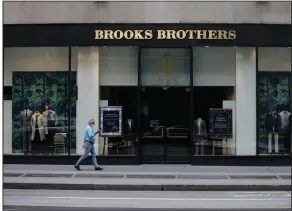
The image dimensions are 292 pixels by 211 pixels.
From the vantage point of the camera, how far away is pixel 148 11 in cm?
1661

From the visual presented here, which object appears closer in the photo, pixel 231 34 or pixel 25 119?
pixel 231 34

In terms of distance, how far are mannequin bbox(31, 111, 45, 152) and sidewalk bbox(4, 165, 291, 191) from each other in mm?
1119

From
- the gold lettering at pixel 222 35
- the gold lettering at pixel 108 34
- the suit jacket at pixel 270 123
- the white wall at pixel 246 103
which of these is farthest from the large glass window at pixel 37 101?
the suit jacket at pixel 270 123

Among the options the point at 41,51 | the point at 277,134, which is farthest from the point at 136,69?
the point at 277,134

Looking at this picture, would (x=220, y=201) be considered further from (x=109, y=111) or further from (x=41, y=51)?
(x=41, y=51)

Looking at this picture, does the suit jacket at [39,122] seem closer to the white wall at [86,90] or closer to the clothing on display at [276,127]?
the white wall at [86,90]

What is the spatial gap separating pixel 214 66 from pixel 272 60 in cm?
212

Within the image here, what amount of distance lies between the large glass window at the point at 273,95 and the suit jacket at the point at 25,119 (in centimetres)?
839

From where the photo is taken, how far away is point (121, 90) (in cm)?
1689

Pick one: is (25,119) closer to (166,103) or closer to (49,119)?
(49,119)

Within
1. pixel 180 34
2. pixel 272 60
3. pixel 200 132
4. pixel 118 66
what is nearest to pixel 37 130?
pixel 118 66

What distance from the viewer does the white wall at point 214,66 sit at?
16847mm

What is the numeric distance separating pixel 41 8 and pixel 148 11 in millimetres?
3848

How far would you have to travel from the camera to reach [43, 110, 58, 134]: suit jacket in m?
17.1
